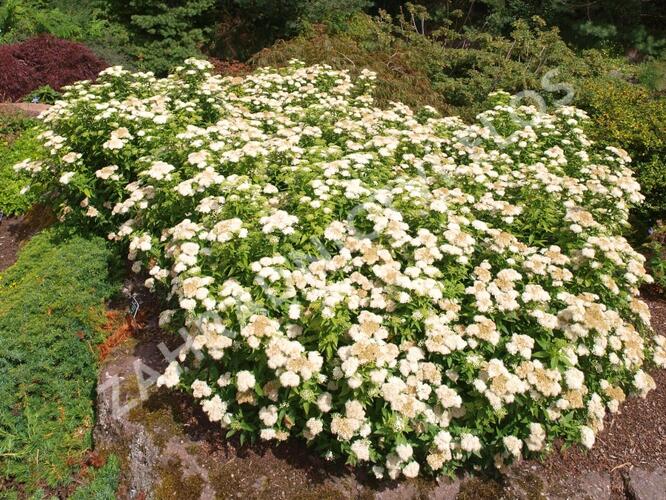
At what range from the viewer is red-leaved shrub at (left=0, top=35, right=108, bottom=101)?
8.26m

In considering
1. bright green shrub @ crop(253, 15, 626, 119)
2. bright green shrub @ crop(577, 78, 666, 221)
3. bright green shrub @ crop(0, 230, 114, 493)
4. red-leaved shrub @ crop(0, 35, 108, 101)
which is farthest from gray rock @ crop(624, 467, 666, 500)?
red-leaved shrub @ crop(0, 35, 108, 101)

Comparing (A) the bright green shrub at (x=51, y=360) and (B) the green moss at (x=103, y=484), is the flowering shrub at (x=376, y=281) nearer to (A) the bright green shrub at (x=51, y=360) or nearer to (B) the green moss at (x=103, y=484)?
(A) the bright green shrub at (x=51, y=360)

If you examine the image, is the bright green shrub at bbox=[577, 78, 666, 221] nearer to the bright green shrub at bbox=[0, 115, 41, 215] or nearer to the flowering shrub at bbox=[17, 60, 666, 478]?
the flowering shrub at bbox=[17, 60, 666, 478]

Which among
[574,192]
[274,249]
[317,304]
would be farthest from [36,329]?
[574,192]

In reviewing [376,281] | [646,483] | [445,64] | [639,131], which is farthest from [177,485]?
[445,64]

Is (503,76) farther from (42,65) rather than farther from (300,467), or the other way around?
(42,65)

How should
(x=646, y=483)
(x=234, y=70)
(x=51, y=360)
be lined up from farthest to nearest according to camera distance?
(x=234, y=70) < (x=51, y=360) < (x=646, y=483)

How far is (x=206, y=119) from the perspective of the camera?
5.36 m

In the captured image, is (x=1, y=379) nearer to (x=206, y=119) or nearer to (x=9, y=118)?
(x=206, y=119)

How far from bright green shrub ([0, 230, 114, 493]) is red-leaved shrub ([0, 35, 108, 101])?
16.4ft

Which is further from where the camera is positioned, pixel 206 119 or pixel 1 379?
pixel 206 119

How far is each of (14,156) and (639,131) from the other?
25.8ft

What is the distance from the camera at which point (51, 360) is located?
12.8 ft

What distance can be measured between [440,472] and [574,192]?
2.43m
